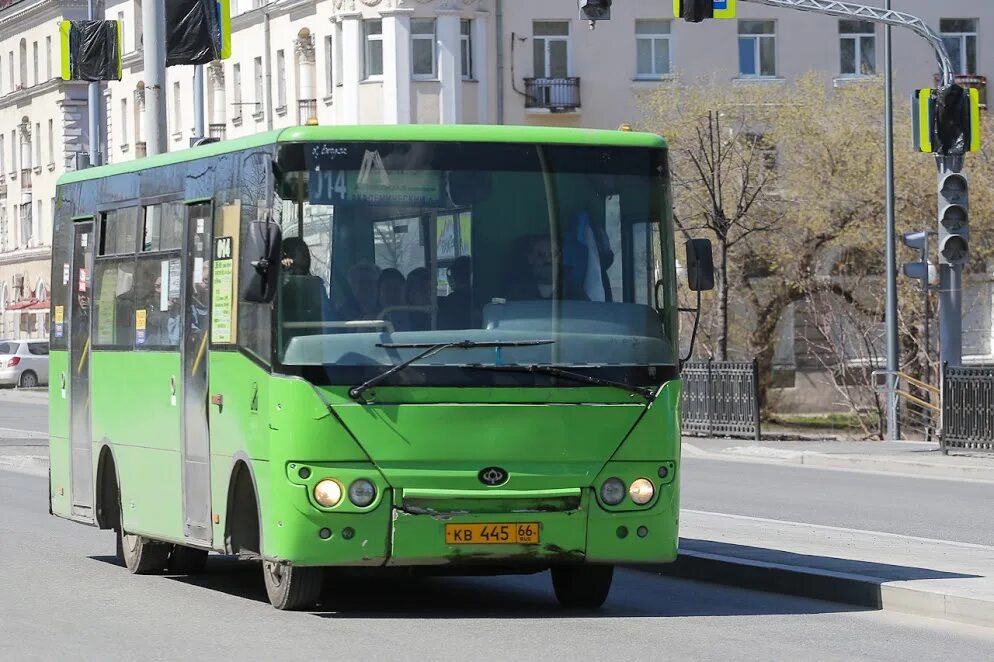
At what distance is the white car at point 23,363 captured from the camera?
6825 centimetres

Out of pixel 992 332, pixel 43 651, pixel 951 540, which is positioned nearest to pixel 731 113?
pixel 992 332

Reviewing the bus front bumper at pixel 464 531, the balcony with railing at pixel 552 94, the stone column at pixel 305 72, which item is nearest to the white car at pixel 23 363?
the stone column at pixel 305 72

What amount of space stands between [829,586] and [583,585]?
1436 millimetres

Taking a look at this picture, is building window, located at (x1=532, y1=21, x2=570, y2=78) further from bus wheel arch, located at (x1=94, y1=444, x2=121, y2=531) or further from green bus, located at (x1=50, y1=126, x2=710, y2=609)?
green bus, located at (x1=50, y1=126, x2=710, y2=609)

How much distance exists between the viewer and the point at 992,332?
182 feet

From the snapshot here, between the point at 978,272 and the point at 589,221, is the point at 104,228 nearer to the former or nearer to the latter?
the point at 589,221

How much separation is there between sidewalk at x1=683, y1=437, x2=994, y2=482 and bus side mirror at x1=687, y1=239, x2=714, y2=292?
1401cm

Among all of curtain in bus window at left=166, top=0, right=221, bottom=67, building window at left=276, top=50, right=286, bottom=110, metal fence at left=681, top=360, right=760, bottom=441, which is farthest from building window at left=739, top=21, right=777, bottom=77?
curtain in bus window at left=166, top=0, right=221, bottom=67

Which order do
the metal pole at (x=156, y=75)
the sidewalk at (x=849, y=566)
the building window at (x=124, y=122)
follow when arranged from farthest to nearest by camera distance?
the building window at (x=124, y=122)
the metal pole at (x=156, y=75)
the sidewalk at (x=849, y=566)

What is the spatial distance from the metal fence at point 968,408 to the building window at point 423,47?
110 feet

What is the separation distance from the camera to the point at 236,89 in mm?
69875

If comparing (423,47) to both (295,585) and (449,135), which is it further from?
(295,585)

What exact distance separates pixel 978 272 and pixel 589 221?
3374 centimetres

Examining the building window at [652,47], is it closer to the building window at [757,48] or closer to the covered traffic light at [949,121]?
the building window at [757,48]
